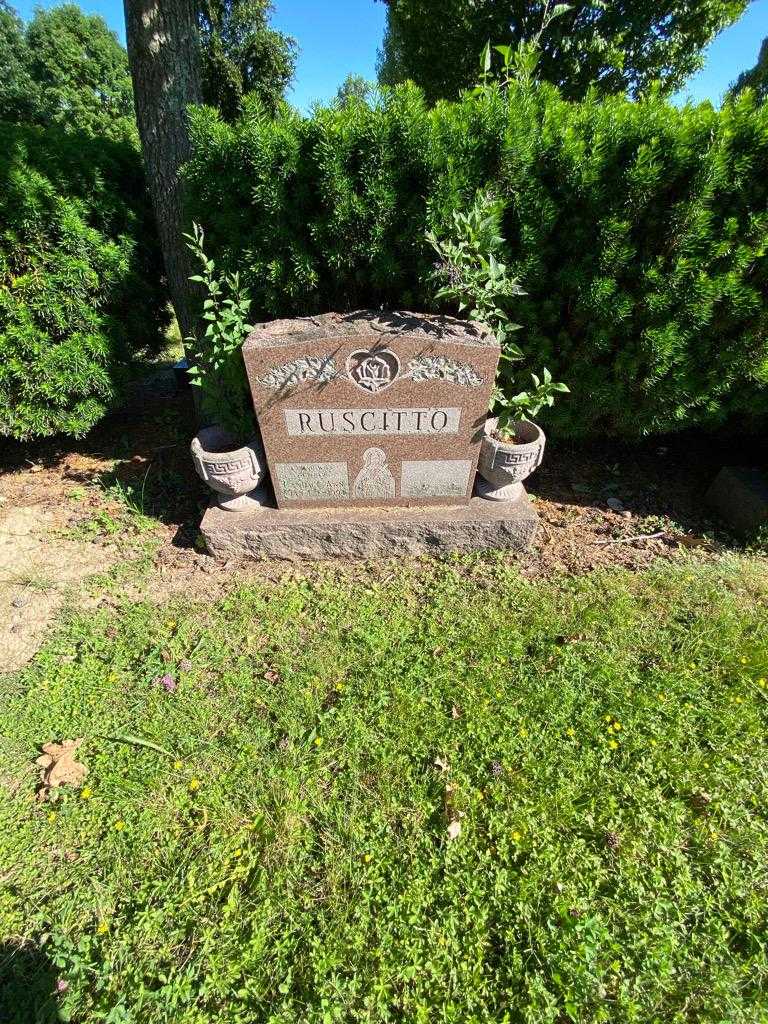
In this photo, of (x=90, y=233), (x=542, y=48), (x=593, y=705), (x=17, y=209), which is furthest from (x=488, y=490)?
(x=542, y=48)

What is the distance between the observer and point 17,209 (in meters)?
3.18

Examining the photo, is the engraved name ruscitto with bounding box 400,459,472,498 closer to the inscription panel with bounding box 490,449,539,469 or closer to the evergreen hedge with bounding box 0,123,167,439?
the inscription panel with bounding box 490,449,539,469

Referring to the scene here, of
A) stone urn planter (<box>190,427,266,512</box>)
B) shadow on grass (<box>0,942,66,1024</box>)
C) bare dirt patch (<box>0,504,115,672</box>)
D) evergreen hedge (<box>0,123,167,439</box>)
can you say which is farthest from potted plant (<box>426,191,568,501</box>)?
shadow on grass (<box>0,942,66,1024</box>)

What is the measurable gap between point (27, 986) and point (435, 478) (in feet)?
9.24

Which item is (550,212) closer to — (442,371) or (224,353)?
(442,371)

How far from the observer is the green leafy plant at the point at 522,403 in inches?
117

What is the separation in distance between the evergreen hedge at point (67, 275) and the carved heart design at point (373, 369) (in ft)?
7.03

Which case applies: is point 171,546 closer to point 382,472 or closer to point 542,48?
point 382,472

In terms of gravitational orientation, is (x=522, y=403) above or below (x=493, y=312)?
below

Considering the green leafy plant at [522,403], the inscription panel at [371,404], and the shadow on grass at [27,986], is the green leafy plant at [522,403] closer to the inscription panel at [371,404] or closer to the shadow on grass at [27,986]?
the inscription panel at [371,404]

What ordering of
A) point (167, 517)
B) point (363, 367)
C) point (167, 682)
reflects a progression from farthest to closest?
point (167, 517) < point (363, 367) < point (167, 682)

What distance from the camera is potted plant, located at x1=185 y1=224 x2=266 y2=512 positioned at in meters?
2.93

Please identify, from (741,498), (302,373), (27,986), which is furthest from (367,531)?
(741,498)

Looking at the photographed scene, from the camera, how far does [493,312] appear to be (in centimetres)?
293
